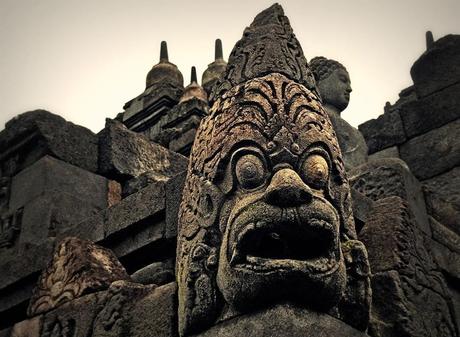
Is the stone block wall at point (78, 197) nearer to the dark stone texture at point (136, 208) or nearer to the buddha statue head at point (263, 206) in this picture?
the dark stone texture at point (136, 208)

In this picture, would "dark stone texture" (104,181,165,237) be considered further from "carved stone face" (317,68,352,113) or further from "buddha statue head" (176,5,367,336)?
"carved stone face" (317,68,352,113)

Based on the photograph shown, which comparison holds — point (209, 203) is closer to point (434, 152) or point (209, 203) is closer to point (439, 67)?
point (434, 152)

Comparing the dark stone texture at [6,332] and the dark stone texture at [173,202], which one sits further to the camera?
the dark stone texture at [6,332]

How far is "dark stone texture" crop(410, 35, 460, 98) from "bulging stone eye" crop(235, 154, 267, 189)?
462 cm

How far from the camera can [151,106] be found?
1155cm

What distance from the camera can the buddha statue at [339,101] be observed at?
6.73 m

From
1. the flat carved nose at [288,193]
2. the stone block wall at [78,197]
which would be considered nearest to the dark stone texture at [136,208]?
the stone block wall at [78,197]

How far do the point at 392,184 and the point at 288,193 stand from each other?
69.1 inches

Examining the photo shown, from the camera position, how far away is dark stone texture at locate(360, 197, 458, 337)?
4.56 metres

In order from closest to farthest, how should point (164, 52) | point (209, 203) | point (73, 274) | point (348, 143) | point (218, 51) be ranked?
point (209, 203) < point (73, 274) < point (348, 143) < point (164, 52) < point (218, 51)

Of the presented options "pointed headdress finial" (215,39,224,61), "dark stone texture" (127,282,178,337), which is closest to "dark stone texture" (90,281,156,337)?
"dark stone texture" (127,282,178,337)

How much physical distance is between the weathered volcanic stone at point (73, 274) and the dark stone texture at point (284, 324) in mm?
1268

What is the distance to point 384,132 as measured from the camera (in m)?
8.30

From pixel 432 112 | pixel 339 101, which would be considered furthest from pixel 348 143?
pixel 432 112
